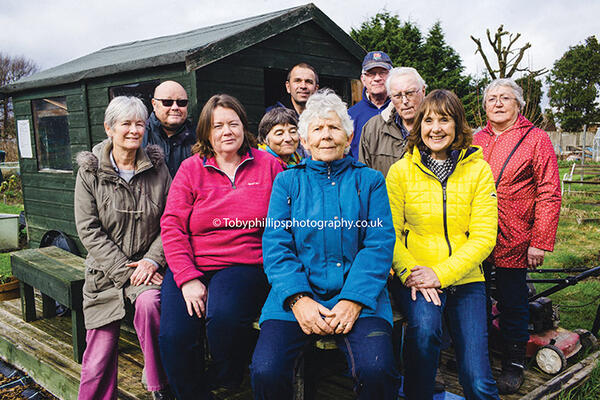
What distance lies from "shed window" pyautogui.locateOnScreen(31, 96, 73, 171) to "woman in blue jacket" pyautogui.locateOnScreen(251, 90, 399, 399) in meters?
4.64

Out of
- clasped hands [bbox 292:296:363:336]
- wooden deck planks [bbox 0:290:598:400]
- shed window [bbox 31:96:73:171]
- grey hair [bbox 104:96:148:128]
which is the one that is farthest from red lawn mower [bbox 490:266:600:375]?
shed window [bbox 31:96:73:171]

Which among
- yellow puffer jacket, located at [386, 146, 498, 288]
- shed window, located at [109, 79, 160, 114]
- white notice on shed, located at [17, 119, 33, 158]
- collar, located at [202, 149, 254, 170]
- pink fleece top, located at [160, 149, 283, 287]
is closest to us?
yellow puffer jacket, located at [386, 146, 498, 288]

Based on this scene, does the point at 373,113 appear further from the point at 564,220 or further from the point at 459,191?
the point at 564,220

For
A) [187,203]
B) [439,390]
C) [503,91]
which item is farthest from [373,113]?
[439,390]

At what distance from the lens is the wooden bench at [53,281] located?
357cm

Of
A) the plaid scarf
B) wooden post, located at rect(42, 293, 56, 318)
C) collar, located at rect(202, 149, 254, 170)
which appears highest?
collar, located at rect(202, 149, 254, 170)

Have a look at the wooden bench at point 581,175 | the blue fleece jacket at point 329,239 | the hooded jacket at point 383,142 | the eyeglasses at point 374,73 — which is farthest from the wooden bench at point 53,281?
the wooden bench at point 581,175

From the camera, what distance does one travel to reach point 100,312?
287cm

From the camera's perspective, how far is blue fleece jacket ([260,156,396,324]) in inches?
89.6

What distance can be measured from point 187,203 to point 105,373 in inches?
47.5

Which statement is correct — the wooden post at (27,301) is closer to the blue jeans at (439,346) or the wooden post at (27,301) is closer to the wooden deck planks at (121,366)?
the wooden deck planks at (121,366)

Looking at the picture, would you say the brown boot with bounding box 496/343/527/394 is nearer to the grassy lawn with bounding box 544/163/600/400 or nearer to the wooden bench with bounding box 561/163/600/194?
the grassy lawn with bounding box 544/163/600/400

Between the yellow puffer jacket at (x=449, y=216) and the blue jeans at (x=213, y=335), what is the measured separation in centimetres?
90

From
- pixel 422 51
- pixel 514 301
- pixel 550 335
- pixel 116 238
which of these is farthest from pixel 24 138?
pixel 422 51
